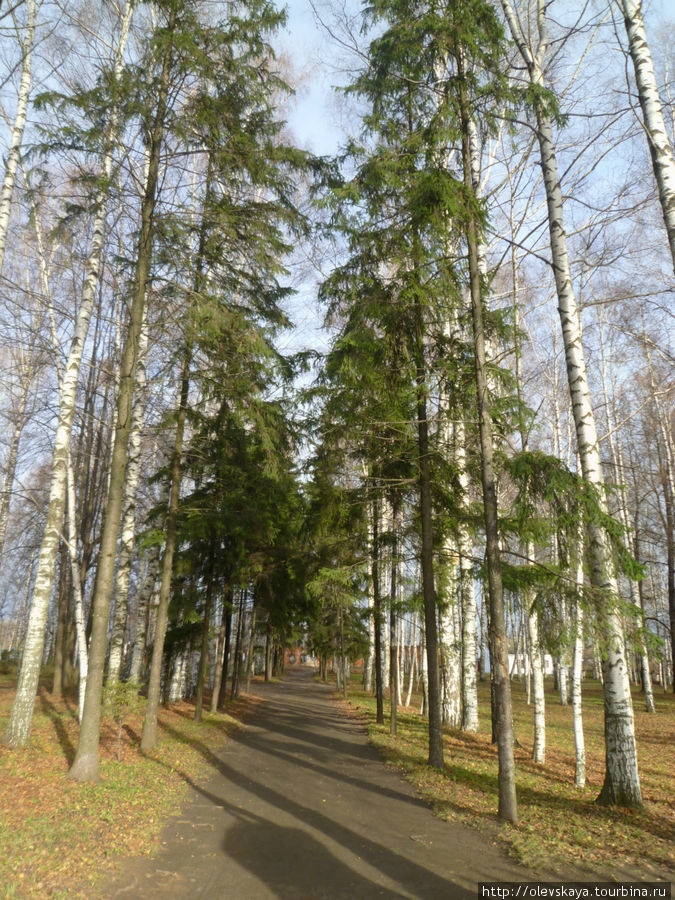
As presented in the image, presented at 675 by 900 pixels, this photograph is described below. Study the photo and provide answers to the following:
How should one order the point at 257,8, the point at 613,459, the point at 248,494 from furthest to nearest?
the point at 613,459 < the point at 248,494 < the point at 257,8

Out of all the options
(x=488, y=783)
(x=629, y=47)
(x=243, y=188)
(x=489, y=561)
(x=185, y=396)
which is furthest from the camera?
(x=185, y=396)

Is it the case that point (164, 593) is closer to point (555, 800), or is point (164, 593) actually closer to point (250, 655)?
point (555, 800)

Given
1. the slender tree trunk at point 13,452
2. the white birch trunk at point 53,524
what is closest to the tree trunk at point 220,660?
the white birch trunk at point 53,524

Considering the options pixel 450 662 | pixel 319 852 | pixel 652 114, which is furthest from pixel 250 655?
pixel 652 114

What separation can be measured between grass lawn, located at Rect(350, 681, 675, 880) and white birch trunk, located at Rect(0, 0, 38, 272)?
11110mm

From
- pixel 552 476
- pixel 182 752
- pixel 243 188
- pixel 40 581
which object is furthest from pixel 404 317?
pixel 182 752

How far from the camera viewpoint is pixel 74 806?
6168mm

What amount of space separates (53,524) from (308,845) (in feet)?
22.0

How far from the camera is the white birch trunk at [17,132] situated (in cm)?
890

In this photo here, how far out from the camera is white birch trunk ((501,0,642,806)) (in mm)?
6676

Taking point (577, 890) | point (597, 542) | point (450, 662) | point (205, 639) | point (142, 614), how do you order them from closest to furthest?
1. point (577, 890)
2. point (597, 542)
3. point (205, 639)
4. point (450, 662)
5. point (142, 614)

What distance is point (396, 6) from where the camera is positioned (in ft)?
30.4

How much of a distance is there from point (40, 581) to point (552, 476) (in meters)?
8.51

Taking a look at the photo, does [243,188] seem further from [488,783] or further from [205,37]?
[488,783]
